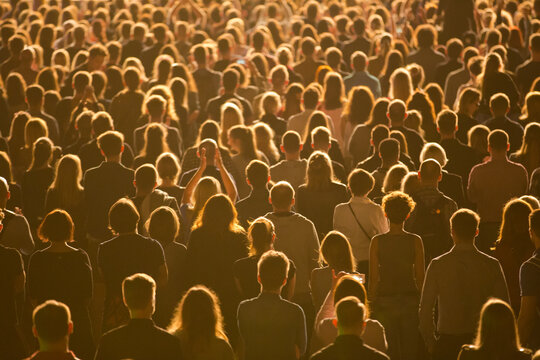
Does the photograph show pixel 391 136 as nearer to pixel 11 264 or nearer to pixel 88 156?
pixel 88 156

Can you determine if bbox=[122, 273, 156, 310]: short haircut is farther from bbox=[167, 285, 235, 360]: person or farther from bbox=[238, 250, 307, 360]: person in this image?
bbox=[238, 250, 307, 360]: person

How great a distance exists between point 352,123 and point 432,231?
3739 millimetres

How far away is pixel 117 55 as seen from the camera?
1561cm

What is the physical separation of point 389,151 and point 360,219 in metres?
1.26

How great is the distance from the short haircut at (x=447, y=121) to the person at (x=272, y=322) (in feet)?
13.5

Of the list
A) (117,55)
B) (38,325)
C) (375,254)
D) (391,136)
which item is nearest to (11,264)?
(38,325)

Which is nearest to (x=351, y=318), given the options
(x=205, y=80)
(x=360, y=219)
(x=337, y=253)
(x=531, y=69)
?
(x=337, y=253)

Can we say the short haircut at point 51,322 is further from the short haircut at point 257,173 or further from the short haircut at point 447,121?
the short haircut at point 447,121

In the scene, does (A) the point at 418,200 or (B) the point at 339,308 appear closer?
(B) the point at 339,308

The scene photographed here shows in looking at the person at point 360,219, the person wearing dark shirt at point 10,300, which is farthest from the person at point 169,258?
the person at point 360,219

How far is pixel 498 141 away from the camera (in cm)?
1001

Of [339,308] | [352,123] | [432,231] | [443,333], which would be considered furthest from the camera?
[352,123]

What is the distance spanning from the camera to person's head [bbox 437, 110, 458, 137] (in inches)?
419

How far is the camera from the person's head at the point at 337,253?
7.73 m
